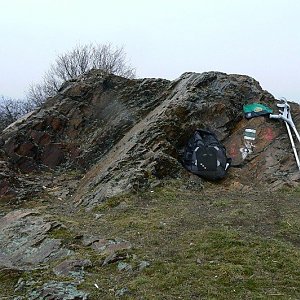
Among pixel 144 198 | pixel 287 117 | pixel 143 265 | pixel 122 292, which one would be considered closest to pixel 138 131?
pixel 144 198

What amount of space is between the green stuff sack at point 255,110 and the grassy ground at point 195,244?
2.74m

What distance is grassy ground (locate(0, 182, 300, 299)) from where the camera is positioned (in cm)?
394

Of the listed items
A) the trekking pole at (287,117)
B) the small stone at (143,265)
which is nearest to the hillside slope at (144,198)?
the small stone at (143,265)

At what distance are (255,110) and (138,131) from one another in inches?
102

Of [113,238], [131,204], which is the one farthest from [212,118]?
[113,238]

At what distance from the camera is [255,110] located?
32.9ft

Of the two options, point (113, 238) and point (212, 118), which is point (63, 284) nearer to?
point (113, 238)

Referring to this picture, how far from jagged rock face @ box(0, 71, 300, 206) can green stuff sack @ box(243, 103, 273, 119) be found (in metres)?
0.13

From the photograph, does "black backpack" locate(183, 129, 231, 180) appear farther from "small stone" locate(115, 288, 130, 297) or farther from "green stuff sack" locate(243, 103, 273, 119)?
"small stone" locate(115, 288, 130, 297)

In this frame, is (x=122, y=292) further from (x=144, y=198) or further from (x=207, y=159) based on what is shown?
(x=207, y=159)

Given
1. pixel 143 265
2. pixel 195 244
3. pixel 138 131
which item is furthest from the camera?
pixel 138 131

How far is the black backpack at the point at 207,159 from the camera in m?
8.51

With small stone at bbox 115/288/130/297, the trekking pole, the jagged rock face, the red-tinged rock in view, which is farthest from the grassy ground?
the red-tinged rock

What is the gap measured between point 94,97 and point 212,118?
3011 mm
